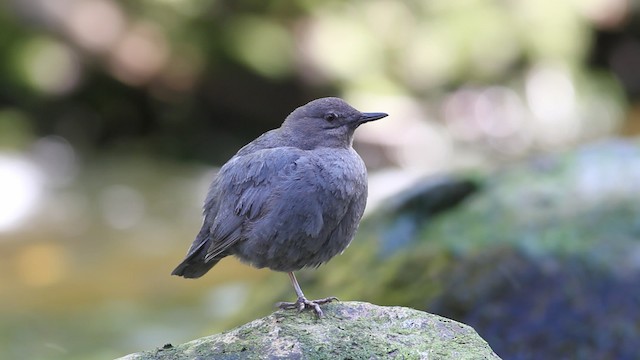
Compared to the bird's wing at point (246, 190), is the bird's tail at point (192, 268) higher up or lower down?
lower down

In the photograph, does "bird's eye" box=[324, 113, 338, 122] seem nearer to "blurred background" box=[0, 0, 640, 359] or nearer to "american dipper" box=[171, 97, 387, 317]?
"american dipper" box=[171, 97, 387, 317]

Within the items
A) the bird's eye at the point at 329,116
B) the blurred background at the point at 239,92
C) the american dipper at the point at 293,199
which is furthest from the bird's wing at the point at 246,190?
the blurred background at the point at 239,92

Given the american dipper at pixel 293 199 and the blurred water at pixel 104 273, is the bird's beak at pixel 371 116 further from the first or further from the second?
the blurred water at pixel 104 273

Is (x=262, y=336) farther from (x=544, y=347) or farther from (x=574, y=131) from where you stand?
(x=574, y=131)

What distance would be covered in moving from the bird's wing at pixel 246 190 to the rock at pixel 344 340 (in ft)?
1.51

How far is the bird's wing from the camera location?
11.1ft

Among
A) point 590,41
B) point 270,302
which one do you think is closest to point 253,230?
point 270,302

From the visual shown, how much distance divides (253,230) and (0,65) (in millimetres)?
10250

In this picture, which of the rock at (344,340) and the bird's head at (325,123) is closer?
the rock at (344,340)

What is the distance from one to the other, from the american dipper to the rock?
0.63 feet

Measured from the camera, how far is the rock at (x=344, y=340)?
288 centimetres

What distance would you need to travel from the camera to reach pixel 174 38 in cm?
1270

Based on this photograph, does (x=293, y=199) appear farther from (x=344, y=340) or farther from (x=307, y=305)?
(x=344, y=340)

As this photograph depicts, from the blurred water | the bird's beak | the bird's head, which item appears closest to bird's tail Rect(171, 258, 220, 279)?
the bird's head
